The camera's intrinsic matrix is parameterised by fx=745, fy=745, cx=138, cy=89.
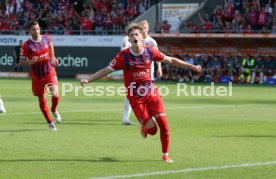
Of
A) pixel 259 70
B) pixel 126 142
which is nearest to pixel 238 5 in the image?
pixel 259 70

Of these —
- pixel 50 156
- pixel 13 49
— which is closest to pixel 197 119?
pixel 50 156

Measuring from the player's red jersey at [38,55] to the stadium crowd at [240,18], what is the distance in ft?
74.2

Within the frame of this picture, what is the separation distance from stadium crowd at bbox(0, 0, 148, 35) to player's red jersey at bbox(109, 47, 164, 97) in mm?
30247

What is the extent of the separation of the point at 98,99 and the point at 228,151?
1408 cm

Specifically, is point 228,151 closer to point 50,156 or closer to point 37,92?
point 50,156

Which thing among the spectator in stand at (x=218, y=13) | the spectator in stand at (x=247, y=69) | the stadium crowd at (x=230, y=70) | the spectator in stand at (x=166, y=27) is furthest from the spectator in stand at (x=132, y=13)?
the spectator in stand at (x=247, y=69)

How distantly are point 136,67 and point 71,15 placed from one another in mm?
34790

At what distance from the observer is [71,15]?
45.7 m

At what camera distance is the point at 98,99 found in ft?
84.7

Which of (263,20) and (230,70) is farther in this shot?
(230,70)

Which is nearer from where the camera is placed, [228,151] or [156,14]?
[228,151]

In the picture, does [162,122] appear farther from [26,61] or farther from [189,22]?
[189,22]

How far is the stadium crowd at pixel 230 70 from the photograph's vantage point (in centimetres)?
3747

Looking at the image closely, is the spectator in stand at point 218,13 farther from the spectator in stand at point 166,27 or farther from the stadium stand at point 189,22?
the spectator in stand at point 166,27
